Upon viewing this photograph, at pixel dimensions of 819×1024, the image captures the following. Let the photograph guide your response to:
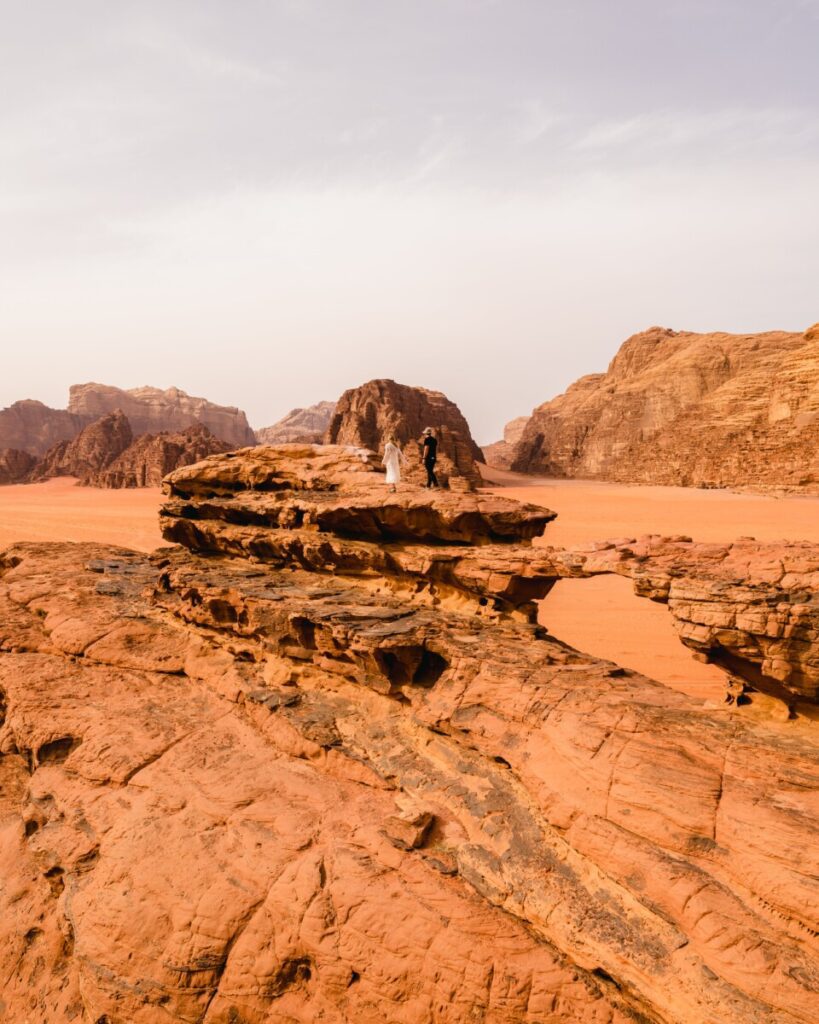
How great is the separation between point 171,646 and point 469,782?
192 inches

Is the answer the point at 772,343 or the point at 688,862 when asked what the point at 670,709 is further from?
the point at 772,343

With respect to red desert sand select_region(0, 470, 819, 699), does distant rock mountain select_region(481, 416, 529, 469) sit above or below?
above

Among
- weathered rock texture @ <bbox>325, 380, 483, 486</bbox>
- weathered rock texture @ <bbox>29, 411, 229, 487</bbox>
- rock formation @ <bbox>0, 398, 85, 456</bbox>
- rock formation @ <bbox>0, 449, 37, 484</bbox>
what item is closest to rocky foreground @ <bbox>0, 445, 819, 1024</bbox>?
weathered rock texture @ <bbox>325, 380, 483, 486</bbox>

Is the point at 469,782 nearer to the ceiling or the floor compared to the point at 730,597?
nearer to the floor

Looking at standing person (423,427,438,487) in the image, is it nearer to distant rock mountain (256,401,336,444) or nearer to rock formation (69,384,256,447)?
rock formation (69,384,256,447)

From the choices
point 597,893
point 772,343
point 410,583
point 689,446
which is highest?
point 772,343

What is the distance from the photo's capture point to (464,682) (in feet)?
17.1

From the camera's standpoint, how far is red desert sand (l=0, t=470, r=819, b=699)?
10.9 m

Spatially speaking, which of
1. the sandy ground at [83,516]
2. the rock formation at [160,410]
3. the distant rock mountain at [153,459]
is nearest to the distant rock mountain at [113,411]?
the rock formation at [160,410]

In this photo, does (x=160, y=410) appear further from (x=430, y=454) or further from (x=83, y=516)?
(x=430, y=454)

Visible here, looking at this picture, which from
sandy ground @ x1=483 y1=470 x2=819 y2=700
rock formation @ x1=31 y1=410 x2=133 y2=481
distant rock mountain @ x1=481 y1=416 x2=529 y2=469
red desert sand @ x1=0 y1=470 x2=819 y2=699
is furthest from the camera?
distant rock mountain @ x1=481 y1=416 x2=529 y2=469

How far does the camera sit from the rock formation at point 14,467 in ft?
201

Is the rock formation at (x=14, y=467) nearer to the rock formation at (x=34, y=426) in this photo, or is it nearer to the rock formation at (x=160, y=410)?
the rock formation at (x=34, y=426)

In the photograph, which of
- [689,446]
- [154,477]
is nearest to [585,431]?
[689,446]
